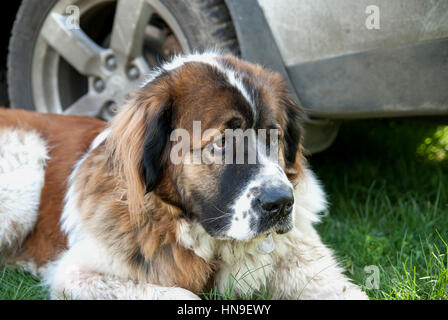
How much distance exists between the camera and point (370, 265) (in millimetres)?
3148

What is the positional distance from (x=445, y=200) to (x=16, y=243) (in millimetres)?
3094

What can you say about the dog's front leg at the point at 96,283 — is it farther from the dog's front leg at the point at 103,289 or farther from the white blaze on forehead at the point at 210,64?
the white blaze on forehead at the point at 210,64

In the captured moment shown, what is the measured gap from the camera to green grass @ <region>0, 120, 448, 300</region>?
2873mm

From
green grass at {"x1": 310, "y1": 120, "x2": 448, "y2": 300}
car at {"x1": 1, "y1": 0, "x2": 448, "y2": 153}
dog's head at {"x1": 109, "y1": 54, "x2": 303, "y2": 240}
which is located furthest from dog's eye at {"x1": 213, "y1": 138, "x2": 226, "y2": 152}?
green grass at {"x1": 310, "y1": 120, "x2": 448, "y2": 300}

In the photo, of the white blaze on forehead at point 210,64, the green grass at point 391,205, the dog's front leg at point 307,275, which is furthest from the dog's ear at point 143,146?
the green grass at point 391,205

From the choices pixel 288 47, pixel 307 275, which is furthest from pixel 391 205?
pixel 288 47

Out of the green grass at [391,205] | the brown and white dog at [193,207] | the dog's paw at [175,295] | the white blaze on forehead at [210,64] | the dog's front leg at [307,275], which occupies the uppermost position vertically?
the white blaze on forehead at [210,64]

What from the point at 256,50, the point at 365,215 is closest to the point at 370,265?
the point at 365,215

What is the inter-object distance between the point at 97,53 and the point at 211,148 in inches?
73.1

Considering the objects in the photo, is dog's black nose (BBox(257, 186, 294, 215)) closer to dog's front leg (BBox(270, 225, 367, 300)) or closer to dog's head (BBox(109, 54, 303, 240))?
dog's head (BBox(109, 54, 303, 240))

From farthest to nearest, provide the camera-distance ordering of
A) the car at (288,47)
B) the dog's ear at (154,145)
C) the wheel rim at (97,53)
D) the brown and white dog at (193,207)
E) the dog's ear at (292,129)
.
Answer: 1. the wheel rim at (97,53)
2. the dog's ear at (292,129)
3. the car at (288,47)
4. the dog's ear at (154,145)
5. the brown and white dog at (193,207)

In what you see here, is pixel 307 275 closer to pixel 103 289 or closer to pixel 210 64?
pixel 103 289

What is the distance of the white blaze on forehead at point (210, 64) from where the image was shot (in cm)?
270

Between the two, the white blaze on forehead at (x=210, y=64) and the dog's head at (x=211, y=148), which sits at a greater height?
the white blaze on forehead at (x=210, y=64)
